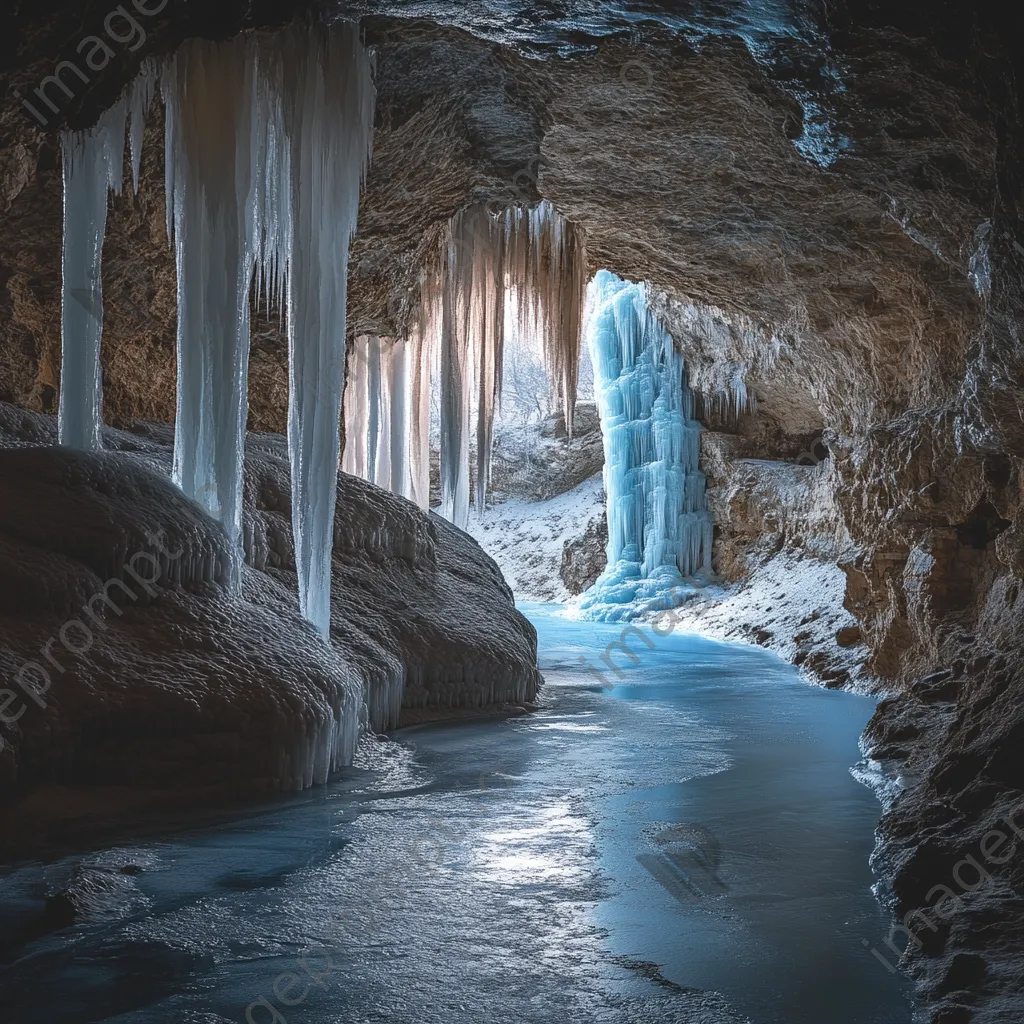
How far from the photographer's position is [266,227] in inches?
265

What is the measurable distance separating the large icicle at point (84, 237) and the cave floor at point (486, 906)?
3013 mm

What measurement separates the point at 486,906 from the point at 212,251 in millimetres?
4378

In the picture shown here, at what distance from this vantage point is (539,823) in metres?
4.94

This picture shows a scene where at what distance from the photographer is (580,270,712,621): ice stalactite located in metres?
19.9

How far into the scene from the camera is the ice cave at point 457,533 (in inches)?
138

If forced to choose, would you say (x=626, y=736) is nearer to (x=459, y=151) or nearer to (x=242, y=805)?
(x=242, y=805)

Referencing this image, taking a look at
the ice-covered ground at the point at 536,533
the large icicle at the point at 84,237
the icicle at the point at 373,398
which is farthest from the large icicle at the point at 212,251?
the ice-covered ground at the point at 536,533

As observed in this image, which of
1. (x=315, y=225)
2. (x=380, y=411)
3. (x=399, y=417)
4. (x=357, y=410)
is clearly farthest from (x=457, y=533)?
(x=315, y=225)

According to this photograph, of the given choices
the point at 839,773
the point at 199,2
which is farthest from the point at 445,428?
the point at 199,2

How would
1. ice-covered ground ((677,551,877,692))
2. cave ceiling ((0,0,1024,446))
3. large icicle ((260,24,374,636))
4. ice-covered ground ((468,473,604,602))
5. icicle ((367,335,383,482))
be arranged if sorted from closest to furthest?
cave ceiling ((0,0,1024,446)) < large icicle ((260,24,374,636)) < ice-covered ground ((677,551,877,692)) < icicle ((367,335,383,482)) < ice-covered ground ((468,473,604,602))

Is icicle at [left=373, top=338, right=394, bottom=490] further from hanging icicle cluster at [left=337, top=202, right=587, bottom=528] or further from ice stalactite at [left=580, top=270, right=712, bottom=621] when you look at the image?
ice stalactite at [left=580, top=270, right=712, bottom=621]

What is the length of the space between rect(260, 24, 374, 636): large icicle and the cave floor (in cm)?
178

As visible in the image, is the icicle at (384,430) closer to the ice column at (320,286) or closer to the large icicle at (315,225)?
the large icicle at (315,225)

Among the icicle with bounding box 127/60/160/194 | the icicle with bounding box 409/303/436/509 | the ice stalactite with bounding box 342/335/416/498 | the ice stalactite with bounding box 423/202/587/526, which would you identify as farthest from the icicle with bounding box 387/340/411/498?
the icicle with bounding box 127/60/160/194
